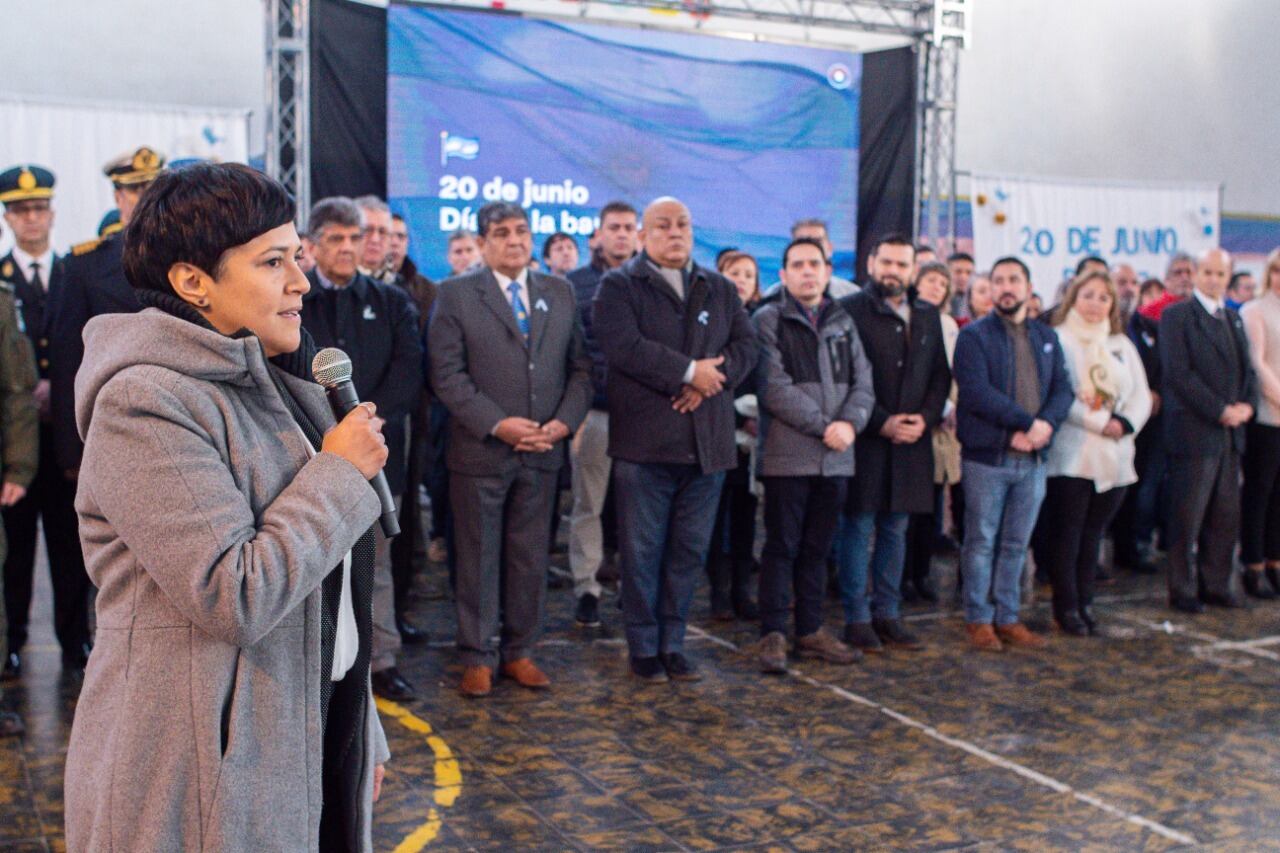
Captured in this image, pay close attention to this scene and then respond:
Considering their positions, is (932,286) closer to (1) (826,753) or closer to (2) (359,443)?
(1) (826,753)

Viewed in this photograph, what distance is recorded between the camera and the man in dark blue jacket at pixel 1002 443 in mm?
5531

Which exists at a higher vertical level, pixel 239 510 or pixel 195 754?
pixel 239 510

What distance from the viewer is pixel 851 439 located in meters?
5.15

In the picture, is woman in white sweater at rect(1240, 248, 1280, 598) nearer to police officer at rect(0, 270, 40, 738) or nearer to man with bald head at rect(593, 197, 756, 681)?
man with bald head at rect(593, 197, 756, 681)

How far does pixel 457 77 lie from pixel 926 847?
22.3ft

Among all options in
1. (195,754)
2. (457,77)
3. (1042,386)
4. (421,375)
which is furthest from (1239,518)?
(195,754)

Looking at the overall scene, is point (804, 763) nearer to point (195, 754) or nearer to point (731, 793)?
point (731, 793)

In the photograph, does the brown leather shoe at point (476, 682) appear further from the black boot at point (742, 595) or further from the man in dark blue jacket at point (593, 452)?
the black boot at point (742, 595)

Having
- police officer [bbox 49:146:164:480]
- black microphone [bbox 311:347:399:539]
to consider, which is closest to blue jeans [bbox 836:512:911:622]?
police officer [bbox 49:146:164:480]

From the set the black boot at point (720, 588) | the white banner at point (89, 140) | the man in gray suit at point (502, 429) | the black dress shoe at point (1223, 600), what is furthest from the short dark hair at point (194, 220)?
the white banner at point (89, 140)

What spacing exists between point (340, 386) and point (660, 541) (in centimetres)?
319

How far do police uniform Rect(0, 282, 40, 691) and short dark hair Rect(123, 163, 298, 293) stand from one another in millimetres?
3126

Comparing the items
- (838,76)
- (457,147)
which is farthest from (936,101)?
(457,147)

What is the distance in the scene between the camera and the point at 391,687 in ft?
15.1
